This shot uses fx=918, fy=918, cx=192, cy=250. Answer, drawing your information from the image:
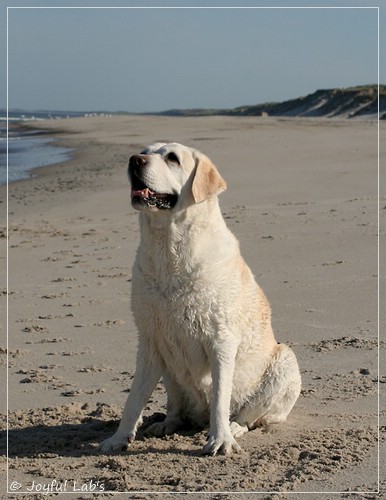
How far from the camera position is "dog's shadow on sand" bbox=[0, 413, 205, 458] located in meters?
5.12

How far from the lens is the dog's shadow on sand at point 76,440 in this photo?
5.12m

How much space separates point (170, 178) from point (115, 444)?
1521mm

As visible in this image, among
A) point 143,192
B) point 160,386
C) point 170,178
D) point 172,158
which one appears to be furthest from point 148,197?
point 160,386

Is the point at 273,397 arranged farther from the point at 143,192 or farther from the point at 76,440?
the point at 143,192

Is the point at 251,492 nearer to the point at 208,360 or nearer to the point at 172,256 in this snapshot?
the point at 208,360

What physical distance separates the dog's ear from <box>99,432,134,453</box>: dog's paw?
1.41m

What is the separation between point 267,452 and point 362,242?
585 cm

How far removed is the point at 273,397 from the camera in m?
5.42

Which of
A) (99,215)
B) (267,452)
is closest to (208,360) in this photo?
(267,452)

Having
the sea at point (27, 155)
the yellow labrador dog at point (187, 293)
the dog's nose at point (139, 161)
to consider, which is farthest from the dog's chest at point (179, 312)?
the sea at point (27, 155)

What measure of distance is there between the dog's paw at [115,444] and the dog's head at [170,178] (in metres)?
1.32

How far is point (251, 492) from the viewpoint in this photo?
4422mm

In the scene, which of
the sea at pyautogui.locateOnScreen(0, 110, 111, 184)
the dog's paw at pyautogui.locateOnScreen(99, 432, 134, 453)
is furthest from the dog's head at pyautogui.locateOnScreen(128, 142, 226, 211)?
the sea at pyautogui.locateOnScreen(0, 110, 111, 184)

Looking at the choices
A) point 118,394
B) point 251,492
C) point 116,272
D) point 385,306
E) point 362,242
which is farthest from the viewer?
point 362,242
